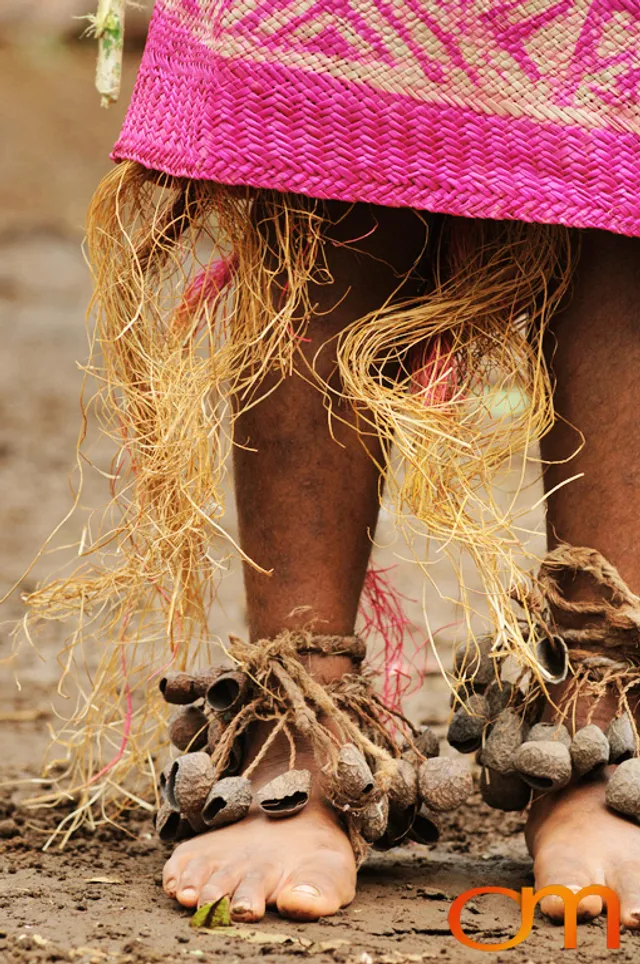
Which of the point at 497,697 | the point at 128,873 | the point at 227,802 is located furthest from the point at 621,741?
the point at 128,873

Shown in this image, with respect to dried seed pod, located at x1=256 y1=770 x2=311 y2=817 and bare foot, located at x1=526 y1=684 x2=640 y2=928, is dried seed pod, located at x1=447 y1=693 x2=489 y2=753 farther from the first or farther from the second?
dried seed pod, located at x1=256 y1=770 x2=311 y2=817

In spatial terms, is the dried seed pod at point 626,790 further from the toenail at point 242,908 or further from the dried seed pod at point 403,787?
the toenail at point 242,908

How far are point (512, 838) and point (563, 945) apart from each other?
484 millimetres

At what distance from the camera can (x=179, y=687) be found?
1379 mm

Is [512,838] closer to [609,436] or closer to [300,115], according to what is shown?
[609,436]

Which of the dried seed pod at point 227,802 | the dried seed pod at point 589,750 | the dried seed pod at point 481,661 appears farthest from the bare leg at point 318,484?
the dried seed pod at point 589,750

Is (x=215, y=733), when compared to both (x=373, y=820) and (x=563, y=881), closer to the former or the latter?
(x=373, y=820)

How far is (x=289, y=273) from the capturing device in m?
1.27

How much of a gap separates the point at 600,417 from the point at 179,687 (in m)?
0.50

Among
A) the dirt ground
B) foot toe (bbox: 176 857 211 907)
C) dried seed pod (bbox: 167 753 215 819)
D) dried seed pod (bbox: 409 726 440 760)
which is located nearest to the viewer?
the dirt ground

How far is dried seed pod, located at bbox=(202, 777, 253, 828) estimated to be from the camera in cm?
126

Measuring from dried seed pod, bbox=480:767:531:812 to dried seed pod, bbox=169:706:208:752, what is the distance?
292mm

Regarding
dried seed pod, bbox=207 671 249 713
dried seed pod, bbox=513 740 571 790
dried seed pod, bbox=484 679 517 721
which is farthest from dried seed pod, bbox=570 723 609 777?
dried seed pod, bbox=207 671 249 713

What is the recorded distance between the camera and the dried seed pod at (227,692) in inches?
52.8
